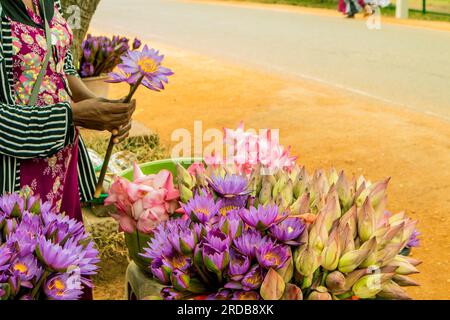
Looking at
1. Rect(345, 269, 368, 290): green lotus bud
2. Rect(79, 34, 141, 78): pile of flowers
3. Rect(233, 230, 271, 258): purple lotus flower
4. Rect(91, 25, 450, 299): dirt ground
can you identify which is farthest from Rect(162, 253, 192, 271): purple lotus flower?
Rect(79, 34, 141, 78): pile of flowers

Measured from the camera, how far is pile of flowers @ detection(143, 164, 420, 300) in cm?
141

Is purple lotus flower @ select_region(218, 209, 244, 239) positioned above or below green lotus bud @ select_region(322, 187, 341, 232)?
above

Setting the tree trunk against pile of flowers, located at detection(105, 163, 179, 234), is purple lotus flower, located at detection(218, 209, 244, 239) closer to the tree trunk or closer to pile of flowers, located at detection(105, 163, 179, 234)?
pile of flowers, located at detection(105, 163, 179, 234)

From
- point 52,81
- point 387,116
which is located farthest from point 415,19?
point 52,81

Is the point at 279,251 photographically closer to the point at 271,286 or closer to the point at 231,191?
the point at 271,286

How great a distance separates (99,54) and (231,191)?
407 centimetres

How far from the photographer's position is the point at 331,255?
1.45 metres

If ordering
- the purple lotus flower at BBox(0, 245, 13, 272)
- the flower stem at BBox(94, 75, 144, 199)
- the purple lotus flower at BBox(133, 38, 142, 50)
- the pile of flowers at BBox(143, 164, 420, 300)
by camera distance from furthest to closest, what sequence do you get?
1. the purple lotus flower at BBox(133, 38, 142, 50)
2. the flower stem at BBox(94, 75, 144, 199)
3. the pile of flowers at BBox(143, 164, 420, 300)
4. the purple lotus flower at BBox(0, 245, 13, 272)

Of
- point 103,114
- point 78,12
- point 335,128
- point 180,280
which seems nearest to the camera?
point 180,280

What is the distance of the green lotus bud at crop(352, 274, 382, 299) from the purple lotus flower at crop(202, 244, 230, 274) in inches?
10.8

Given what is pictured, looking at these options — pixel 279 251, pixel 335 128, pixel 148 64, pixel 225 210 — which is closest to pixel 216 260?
pixel 279 251

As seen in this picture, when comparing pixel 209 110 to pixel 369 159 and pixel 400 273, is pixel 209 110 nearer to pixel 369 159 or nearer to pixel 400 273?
pixel 369 159

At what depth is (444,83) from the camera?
839 centimetres

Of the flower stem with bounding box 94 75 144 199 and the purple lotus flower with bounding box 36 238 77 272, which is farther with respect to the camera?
the flower stem with bounding box 94 75 144 199
